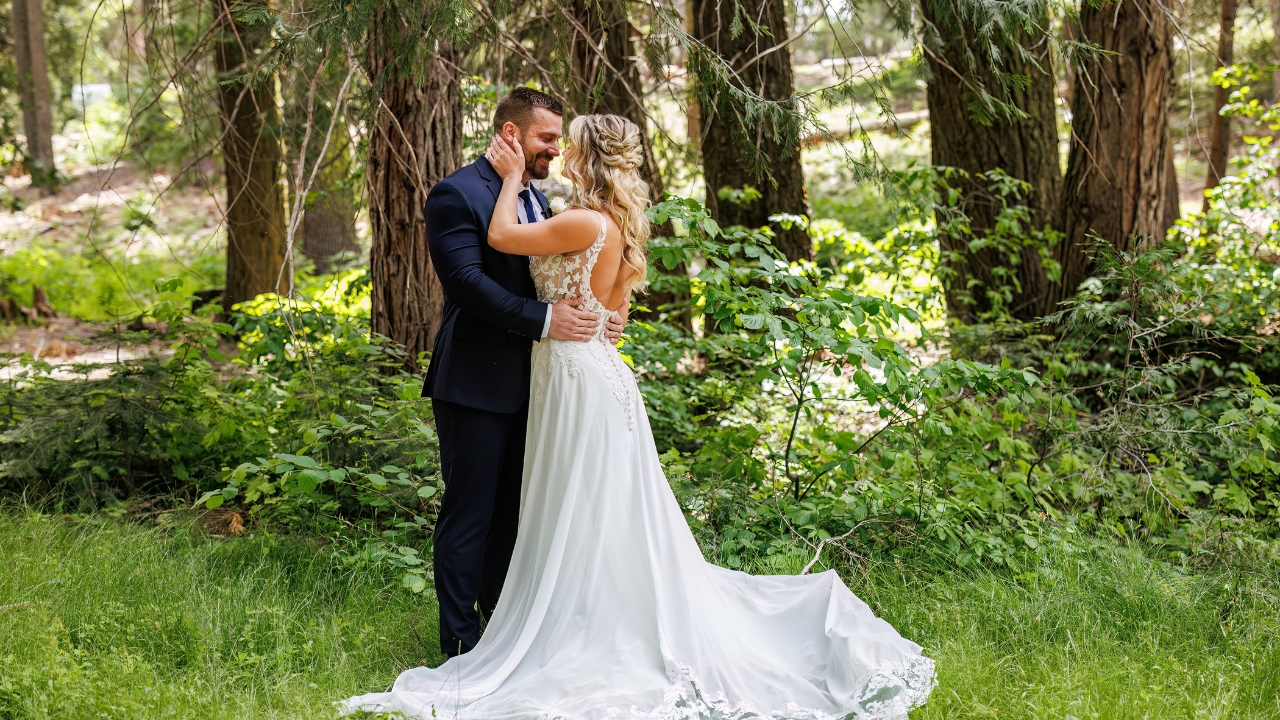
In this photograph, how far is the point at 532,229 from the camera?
3092 millimetres

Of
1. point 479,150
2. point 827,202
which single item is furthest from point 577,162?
point 827,202

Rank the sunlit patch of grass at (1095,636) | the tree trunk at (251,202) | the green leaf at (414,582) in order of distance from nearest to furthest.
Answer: the sunlit patch of grass at (1095,636), the green leaf at (414,582), the tree trunk at (251,202)

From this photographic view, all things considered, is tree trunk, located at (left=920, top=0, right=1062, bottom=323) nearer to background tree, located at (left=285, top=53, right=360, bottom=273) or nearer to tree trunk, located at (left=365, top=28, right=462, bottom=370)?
tree trunk, located at (left=365, top=28, right=462, bottom=370)

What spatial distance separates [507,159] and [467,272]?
0.41m

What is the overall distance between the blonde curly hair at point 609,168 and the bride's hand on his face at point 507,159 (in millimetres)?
157

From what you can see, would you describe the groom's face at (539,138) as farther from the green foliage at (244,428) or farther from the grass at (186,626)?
the grass at (186,626)

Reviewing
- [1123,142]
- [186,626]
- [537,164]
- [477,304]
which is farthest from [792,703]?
[1123,142]

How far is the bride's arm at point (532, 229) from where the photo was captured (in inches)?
121

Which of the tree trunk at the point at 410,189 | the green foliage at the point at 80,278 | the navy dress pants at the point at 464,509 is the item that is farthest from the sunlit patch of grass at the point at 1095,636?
the green foliage at the point at 80,278

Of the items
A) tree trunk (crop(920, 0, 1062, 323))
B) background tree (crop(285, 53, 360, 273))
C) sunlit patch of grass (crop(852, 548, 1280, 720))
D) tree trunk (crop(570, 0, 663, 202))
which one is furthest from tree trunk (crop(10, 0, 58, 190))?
sunlit patch of grass (crop(852, 548, 1280, 720))

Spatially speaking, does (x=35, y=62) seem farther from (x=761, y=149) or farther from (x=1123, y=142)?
(x=1123, y=142)

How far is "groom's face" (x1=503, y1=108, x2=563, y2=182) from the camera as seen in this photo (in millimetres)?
3207

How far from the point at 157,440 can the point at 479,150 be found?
2579mm

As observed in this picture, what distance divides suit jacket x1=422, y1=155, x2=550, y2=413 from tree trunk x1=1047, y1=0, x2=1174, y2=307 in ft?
16.7
